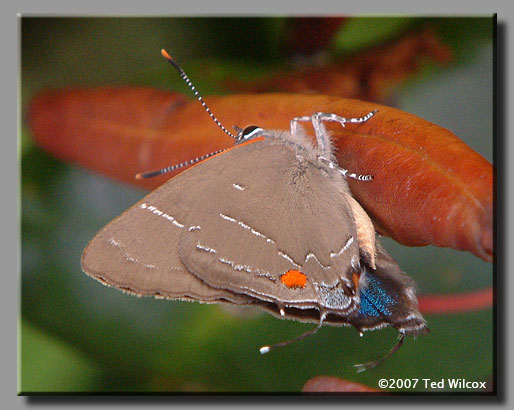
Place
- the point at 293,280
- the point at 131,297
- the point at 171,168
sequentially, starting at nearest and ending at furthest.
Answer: the point at 293,280, the point at 171,168, the point at 131,297

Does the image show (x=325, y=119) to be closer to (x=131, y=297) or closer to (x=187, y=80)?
(x=187, y=80)

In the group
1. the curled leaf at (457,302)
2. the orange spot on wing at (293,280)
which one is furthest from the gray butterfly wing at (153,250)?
the curled leaf at (457,302)

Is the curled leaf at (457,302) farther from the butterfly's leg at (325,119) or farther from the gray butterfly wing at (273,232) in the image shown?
the butterfly's leg at (325,119)

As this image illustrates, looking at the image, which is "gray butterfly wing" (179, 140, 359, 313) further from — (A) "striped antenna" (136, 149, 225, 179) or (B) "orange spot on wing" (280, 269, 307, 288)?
(A) "striped antenna" (136, 149, 225, 179)

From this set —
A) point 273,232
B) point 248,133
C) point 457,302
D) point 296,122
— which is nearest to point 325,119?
point 296,122

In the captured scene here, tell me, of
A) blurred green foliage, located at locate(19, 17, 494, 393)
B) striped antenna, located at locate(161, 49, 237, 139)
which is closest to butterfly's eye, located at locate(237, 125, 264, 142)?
striped antenna, located at locate(161, 49, 237, 139)

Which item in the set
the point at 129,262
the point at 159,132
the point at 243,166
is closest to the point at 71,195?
the point at 159,132
